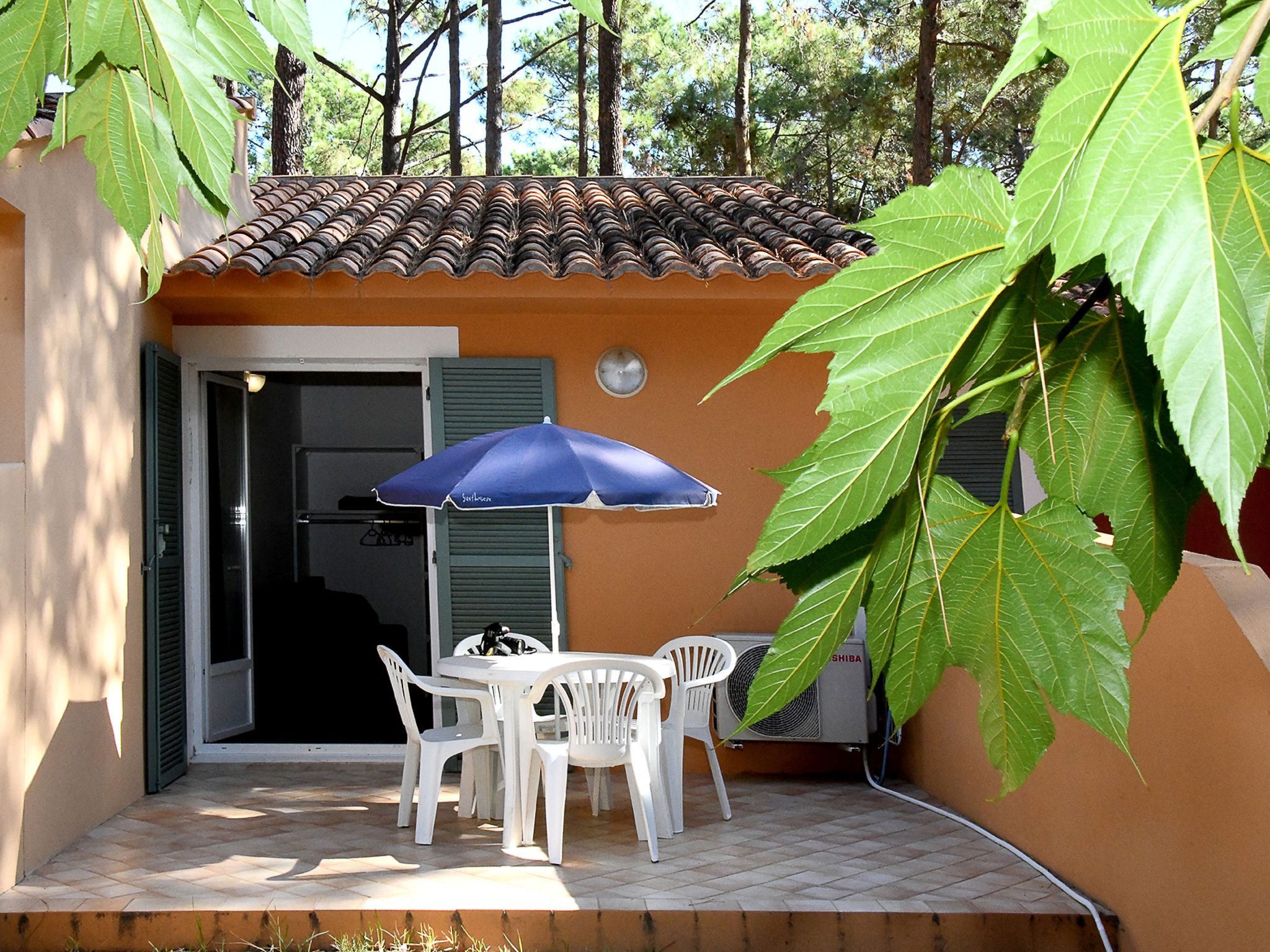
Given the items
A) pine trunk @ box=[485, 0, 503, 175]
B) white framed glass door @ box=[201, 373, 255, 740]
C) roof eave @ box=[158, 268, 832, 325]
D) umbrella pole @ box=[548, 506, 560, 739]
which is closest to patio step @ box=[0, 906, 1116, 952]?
umbrella pole @ box=[548, 506, 560, 739]

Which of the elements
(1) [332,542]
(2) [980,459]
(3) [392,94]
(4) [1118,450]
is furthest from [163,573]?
(3) [392,94]

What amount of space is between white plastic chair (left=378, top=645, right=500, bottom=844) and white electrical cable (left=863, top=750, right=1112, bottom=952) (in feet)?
7.33

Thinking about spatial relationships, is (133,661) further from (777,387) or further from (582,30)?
(582,30)

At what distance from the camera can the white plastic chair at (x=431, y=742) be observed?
4988mm

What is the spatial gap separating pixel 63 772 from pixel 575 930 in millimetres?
2631

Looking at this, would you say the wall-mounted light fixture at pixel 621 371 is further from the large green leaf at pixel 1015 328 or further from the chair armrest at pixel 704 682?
the large green leaf at pixel 1015 328

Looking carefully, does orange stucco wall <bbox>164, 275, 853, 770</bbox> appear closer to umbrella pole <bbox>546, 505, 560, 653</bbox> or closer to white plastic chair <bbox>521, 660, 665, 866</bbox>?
umbrella pole <bbox>546, 505, 560, 653</bbox>

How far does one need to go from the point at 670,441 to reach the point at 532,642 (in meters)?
1.54

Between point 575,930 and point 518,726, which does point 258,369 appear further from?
point 575,930

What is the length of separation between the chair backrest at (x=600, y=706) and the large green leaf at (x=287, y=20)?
13.5 feet

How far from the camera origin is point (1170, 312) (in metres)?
0.44

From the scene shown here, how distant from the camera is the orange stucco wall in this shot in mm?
6703

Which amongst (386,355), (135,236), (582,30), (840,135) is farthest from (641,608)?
(582,30)

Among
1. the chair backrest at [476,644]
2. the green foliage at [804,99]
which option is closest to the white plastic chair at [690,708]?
the chair backrest at [476,644]
